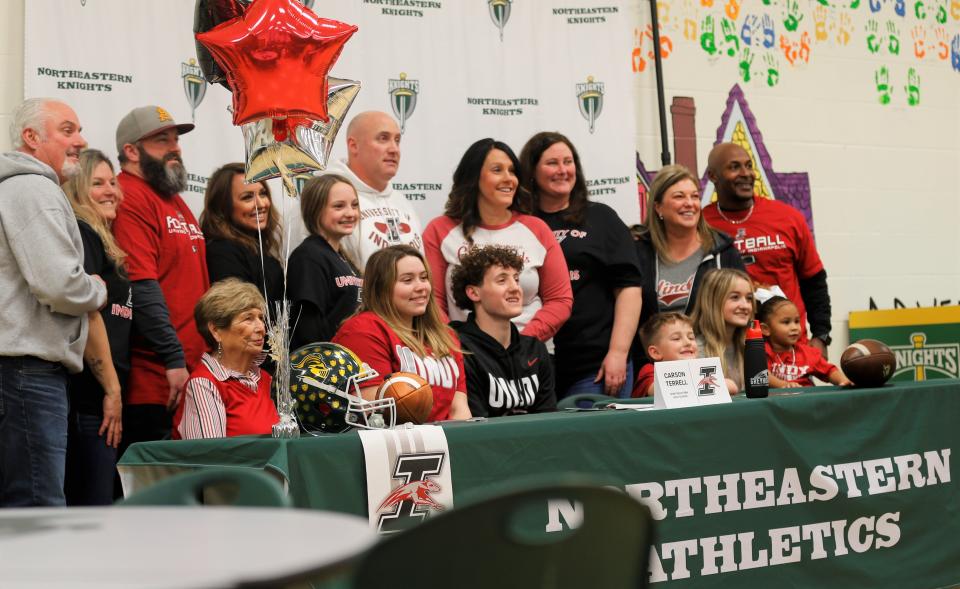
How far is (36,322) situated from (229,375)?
1.87ft

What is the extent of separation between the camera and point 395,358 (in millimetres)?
3266

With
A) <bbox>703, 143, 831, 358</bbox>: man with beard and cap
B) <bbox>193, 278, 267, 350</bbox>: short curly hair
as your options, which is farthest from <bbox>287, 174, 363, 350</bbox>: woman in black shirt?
<bbox>703, 143, 831, 358</bbox>: man with beard and cap

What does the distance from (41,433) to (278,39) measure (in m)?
1.29

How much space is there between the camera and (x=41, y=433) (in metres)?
3.13

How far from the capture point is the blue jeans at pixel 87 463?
3.56 meters

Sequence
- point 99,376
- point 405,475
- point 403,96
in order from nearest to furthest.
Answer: point 405,475, point 99,376, point 403,96

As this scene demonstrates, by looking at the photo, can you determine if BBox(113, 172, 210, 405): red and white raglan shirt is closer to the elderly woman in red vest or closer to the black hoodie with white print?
the elderly woman in red vest

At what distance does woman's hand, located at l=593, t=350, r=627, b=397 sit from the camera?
421 cm

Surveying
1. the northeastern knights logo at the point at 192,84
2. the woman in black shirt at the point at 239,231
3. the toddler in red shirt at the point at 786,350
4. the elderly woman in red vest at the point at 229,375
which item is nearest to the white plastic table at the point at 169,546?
the elderly woman in red vest at the point at 229,375

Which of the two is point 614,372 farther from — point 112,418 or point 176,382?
point 112,418

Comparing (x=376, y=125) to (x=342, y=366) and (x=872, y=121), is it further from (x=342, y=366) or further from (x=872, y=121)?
(x=872, y=121)

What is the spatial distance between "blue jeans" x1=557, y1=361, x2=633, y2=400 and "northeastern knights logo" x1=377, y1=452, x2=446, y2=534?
1.72 m

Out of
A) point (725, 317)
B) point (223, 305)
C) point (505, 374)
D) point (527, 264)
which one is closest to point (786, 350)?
point (725, 317)

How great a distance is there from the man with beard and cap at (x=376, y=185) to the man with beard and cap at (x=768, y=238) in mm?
1651
